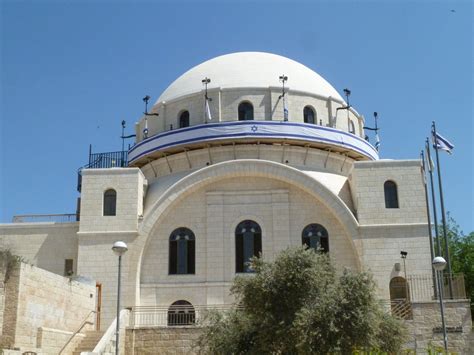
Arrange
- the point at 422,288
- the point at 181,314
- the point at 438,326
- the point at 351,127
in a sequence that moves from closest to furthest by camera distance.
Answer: the point at 438,326
the point at 422,288
the point at 181,314
the point at 351,127

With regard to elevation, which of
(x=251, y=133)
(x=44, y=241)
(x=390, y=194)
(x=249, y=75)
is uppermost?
(x=249, y=75)

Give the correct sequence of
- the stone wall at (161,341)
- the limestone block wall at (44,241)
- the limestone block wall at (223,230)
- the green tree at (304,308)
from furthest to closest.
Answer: the limestone block wall at (44,241) < the limestone block wall at (223,230) < the stone wall at (161,341) < the green tree at (304,308)

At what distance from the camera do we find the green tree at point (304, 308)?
16141 mm

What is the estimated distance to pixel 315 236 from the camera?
2656 cm

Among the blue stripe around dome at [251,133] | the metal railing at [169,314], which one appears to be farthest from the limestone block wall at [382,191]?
the metal railing at [169,314]

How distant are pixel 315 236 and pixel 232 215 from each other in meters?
3.46

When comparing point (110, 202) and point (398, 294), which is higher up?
point (110, 202)

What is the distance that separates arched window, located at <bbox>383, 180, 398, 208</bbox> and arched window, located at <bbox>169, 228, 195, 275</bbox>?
8019 mm

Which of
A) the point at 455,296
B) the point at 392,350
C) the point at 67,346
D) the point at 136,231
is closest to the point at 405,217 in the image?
the point at 455,296

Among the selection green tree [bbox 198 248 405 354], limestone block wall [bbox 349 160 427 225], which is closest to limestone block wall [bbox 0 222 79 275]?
green tree [bbox 198 248 405 354]

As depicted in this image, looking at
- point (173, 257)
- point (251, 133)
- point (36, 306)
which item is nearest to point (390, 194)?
point (251, 133)

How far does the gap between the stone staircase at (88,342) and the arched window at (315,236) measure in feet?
29.5

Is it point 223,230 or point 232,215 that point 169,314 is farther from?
→ point 232,215

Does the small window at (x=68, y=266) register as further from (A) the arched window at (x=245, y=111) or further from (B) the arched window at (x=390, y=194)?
(B) the arched window at (x=390, y=194)
